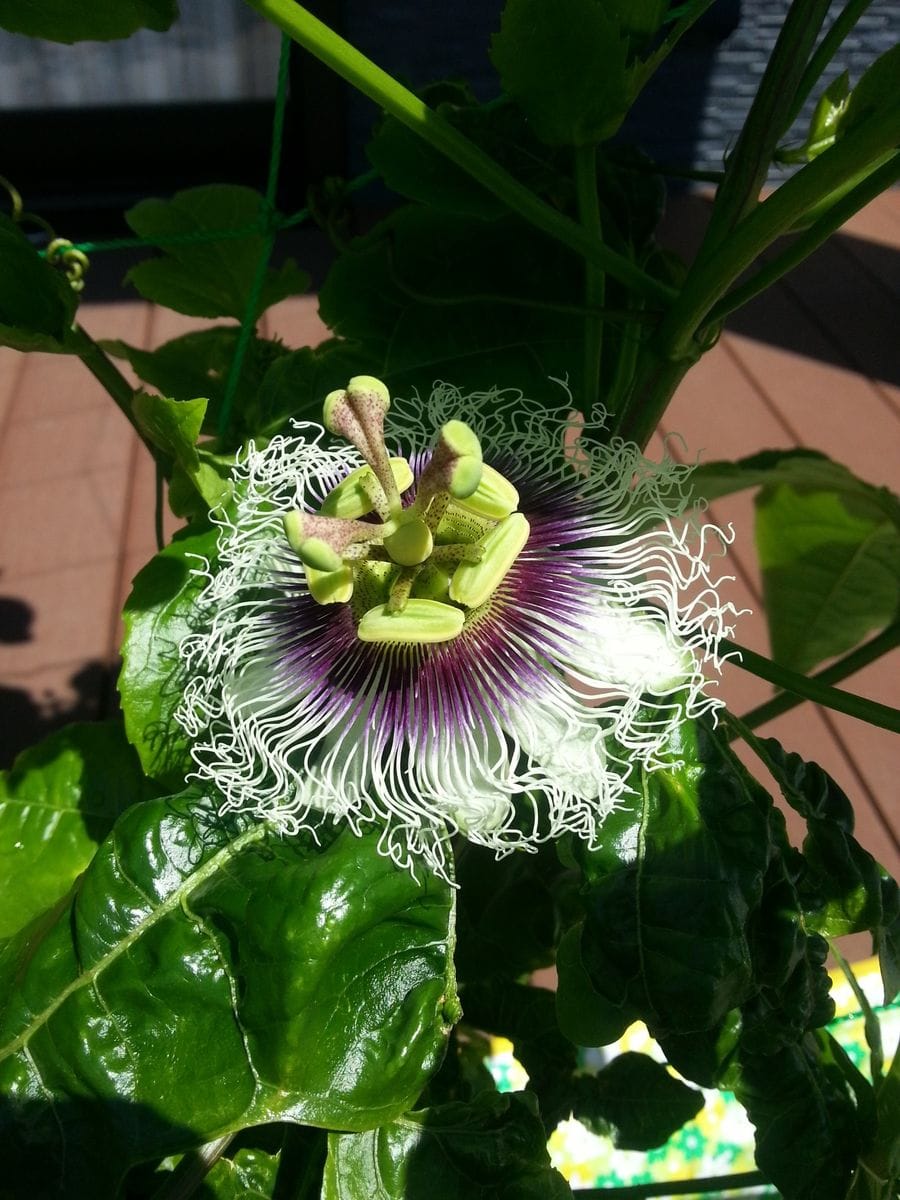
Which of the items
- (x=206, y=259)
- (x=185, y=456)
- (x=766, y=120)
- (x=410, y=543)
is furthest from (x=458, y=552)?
(x=206, y=259)

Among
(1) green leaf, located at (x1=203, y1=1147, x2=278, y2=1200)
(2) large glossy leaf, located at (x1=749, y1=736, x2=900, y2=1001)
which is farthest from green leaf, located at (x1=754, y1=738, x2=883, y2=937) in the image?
(1) green leaf, located at (x1=203, y1=1147, x2=278, y2=1200)

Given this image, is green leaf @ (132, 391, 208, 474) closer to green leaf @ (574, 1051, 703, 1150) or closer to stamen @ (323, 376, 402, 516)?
stamen @ (323, 376, 402, 516)

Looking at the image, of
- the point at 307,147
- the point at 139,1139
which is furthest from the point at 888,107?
the point at 307,147

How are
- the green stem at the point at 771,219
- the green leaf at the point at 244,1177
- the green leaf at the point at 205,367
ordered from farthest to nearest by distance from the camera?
the green leaf at the point at 205,367, the green leaf at the point at 244,1177, the green stem at the point at 771,219

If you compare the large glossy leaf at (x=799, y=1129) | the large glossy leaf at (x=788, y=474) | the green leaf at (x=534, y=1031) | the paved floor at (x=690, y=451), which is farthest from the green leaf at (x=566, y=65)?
the paved floor at (x=690, y=451)

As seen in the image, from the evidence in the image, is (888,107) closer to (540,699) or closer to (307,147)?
(540,699)

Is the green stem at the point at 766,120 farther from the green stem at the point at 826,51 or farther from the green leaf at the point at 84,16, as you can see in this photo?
the green leaf at the point at 84,16

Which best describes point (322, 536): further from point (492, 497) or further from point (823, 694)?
point (823, 694)
